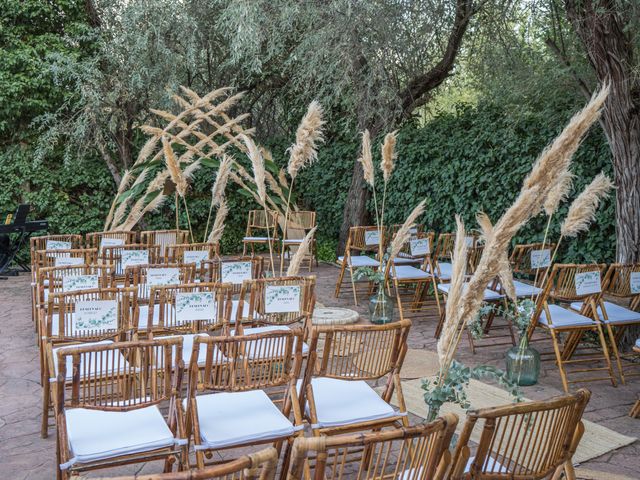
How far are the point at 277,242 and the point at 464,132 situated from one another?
4.63 meters

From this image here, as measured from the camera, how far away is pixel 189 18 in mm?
10688

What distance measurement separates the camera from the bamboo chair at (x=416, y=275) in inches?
280

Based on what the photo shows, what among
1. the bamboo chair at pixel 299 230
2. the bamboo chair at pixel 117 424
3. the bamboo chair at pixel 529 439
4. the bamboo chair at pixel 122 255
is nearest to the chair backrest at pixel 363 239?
the bamboo chair at pixel 299 230

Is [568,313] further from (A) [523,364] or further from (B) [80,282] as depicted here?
(B) [80,282]

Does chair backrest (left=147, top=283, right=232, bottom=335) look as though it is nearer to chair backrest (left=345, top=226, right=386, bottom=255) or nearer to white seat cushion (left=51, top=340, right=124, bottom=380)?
white seat cushion (left=51, top=340, right=124, bottom=380)

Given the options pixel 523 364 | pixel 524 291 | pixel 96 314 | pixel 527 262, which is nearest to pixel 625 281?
pixel 524 291

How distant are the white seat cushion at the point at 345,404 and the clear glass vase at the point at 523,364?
1.97m

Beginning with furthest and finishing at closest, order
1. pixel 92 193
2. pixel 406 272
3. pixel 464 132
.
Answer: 1. pixel 92 193
2. pixel 464 132
3. pixel 406 272

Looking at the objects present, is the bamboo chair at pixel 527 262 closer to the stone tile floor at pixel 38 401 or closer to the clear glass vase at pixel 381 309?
the stone tile floor at pixel 38 401

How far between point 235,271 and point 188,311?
1175 millimetres

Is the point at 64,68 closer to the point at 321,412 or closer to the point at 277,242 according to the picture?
the point at 277,242

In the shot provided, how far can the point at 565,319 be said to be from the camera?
17.3 feet

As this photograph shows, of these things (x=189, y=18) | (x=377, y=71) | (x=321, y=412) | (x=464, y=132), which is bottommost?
(x=321, y=412)

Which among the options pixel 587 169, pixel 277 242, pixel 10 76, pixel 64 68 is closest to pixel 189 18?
pixel 64 68
